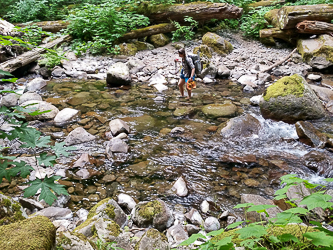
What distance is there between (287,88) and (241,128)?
171 cm

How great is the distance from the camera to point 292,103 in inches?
220

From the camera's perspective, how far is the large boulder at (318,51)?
8.57 metres

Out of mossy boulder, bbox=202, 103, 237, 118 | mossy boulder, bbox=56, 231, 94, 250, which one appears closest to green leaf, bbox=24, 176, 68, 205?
mossy boulder, bbox=56, 231, 94, 250

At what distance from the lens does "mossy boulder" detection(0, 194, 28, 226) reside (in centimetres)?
194

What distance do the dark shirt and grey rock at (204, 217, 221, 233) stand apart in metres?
4.75

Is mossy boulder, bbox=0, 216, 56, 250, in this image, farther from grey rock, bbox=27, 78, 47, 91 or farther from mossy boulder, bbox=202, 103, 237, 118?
grey rock, bbox=27, 78, 47, 91

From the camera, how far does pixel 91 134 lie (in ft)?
17.1

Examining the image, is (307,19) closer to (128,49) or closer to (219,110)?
(219,110)

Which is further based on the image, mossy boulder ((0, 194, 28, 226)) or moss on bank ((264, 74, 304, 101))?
moss on bank ((264, 74, 304, 101))

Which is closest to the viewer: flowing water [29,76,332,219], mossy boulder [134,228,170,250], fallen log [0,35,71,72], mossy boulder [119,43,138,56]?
mossy boulder [134,228,170,250]

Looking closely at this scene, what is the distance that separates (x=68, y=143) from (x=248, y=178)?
3.57 metres

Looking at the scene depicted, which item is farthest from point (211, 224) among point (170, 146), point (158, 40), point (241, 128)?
point (158, 40)

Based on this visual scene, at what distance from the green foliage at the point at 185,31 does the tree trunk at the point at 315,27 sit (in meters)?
5.00

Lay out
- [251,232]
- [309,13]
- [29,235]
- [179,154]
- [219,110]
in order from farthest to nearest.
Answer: [309,13] < [219,110] < [179,154] < [29,235] < [251,232]
